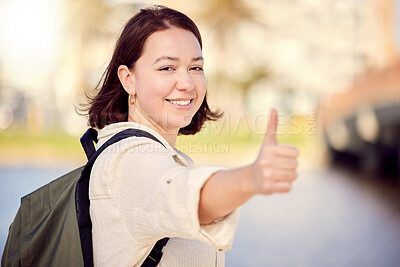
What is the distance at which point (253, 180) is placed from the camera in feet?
4.68

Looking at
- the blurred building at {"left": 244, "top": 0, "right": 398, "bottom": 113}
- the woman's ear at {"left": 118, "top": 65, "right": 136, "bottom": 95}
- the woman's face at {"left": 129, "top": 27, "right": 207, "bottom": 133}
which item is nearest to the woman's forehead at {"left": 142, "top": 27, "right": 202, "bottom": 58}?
the woman's face at {"left": 129, "top": 27, "right": 207, "bottom": 133}

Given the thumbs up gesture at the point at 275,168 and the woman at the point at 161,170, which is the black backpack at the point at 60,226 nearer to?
the woman at the point at 161,170

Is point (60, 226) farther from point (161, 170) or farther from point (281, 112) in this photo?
point (281, 112)

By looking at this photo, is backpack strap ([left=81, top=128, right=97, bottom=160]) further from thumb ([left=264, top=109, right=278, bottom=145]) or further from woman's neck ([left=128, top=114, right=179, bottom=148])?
thumb ([left=264, top=109, right=278, bottom=145])

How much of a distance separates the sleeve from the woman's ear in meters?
0.48

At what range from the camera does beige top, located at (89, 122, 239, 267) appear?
1.51m

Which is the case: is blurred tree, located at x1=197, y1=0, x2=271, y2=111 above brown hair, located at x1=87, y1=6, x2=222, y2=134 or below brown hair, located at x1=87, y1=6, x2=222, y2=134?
above

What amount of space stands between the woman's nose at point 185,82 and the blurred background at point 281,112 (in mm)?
743

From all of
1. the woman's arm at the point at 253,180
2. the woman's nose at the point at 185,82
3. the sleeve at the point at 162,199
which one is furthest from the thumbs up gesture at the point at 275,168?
the woman's nose at the point at 185,82

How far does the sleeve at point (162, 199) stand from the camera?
1.50 meters

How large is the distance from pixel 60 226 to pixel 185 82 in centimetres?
67

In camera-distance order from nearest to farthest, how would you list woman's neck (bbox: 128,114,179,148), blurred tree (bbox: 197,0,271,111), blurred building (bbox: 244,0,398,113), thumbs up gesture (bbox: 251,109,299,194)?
thumbs up gesture (bbox: 251,109,299,194) < woman's neck (bbox: 128,114,179,148) < blurred tree (bbox: 197,0,271,111) < blurred building (bbox: 244,0,398,113)

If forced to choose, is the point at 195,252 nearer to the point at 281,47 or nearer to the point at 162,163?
the point at 162,163

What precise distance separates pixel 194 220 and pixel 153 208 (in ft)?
0.51
